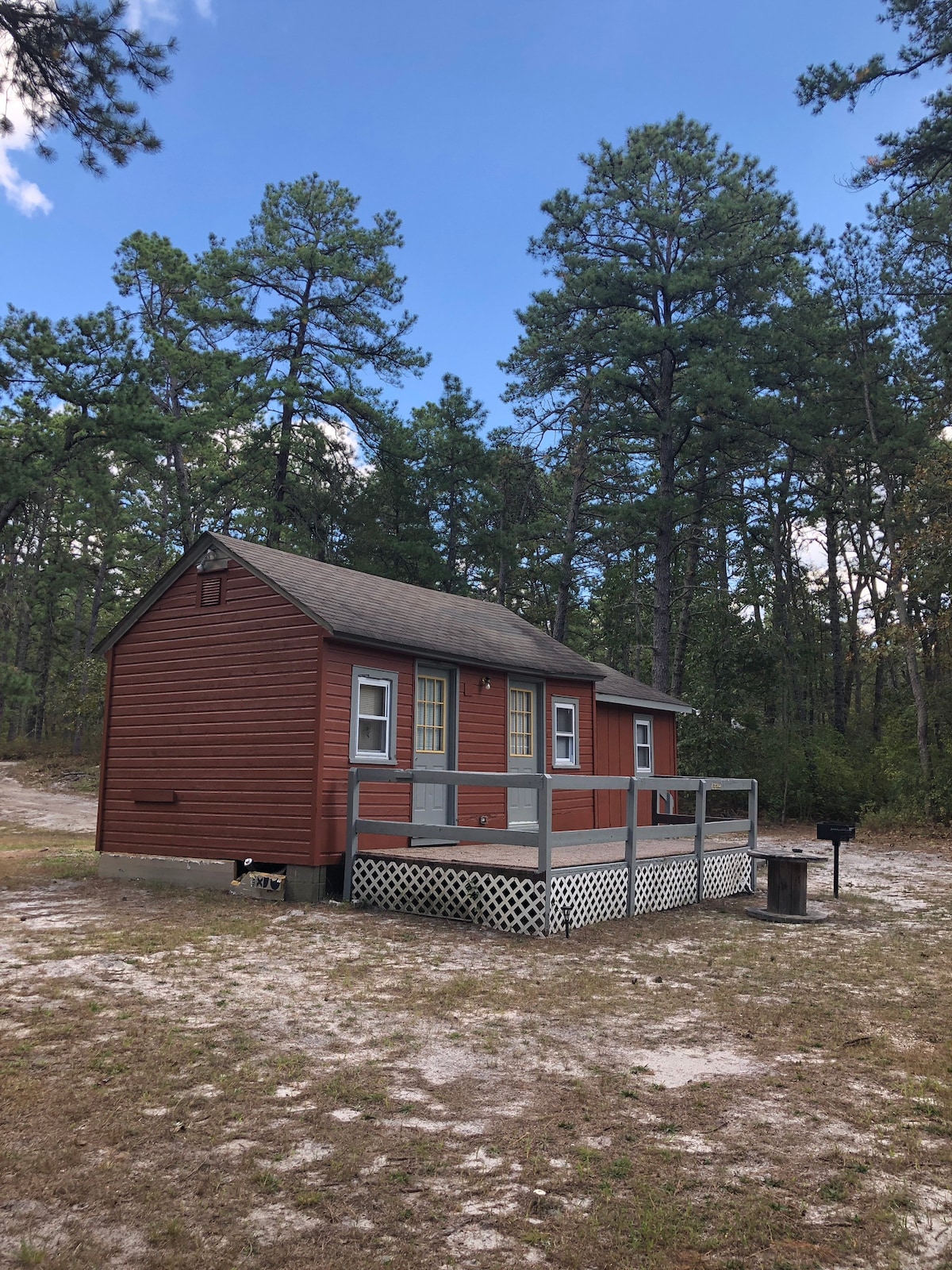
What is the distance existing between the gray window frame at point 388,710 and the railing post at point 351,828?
53 cm

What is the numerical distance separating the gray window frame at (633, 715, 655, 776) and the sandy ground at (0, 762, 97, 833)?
38.6 feet

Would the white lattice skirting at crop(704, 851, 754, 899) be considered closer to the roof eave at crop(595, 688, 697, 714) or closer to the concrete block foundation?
the roof eave at crop(595, 688, 697, 714)

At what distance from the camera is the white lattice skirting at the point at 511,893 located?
960 centimetres

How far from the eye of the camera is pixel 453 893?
10.1m

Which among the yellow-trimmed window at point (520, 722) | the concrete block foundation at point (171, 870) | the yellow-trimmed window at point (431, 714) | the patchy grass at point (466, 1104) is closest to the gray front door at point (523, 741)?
the yellow-trimmed window at point (520, 722)

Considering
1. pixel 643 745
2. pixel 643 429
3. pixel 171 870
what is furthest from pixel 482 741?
pixel 643 429

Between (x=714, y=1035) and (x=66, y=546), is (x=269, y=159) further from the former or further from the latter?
(x=714, y=1035)

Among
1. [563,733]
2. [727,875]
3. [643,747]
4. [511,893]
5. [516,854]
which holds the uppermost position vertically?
[563,733]

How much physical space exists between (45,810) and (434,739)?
51.2 feet

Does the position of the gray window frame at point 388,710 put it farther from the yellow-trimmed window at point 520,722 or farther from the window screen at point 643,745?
the window screen at point 643,745

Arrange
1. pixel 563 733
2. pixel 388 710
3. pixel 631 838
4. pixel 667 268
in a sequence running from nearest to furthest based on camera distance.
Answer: pixel 631 838
pixel 388 710
pixel 563 733
pixel 667 268

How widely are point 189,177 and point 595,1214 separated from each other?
2033cm

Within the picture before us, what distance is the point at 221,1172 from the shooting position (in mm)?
3686

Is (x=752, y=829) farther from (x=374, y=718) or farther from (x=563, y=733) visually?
(x=374, y=718)
